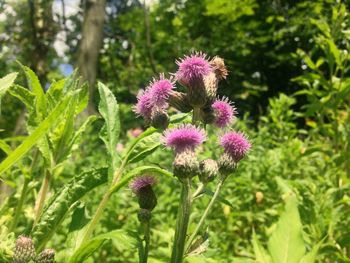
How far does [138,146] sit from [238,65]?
55.7ft

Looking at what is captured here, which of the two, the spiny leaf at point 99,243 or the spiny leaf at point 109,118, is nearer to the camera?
the spiny leaf at point 99,243

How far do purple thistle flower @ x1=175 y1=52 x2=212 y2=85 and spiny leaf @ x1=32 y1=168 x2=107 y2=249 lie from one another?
381 millimetres

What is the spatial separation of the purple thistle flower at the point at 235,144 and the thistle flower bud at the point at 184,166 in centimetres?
18

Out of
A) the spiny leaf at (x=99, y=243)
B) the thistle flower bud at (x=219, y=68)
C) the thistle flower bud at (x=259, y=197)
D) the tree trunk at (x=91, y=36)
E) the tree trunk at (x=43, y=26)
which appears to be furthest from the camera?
the tree trunk at (x=91, y=36)

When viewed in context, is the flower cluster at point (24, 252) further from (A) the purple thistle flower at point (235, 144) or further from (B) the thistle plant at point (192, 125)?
(A) the purple thistle flower at point (235, 144)

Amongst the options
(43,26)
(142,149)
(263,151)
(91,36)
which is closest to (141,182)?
(142,149)

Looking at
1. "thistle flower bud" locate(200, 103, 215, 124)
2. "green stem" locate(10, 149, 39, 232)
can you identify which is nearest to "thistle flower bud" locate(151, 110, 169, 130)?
"thistle flower bud" locate(200, 103, 215, 124)

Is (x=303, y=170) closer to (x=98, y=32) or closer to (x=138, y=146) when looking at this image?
(x=138, y=146)

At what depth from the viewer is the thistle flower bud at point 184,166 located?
1.15 meters

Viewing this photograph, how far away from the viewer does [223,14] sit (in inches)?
603

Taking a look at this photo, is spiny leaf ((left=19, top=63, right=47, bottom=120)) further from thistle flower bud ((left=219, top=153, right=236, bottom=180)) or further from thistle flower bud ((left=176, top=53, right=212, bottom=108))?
thistle flower bud ((left=219, top=153, right=236, bottom=180))

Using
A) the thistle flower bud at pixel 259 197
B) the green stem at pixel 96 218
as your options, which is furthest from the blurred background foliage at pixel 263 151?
the green stem at pixel 96 218

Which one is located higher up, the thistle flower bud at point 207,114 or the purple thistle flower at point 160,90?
the purple thistle flower at point 160,90

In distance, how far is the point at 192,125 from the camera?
126 centimetres
